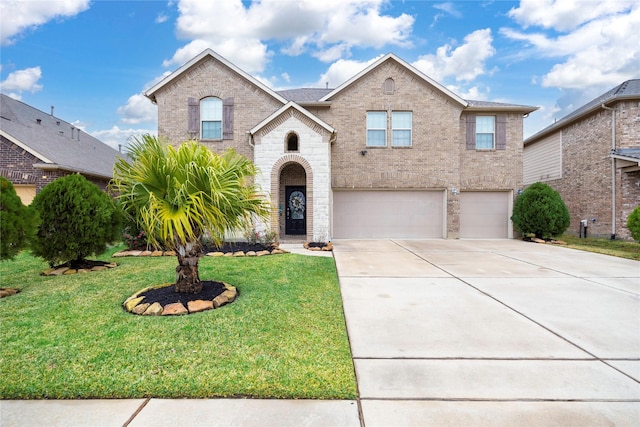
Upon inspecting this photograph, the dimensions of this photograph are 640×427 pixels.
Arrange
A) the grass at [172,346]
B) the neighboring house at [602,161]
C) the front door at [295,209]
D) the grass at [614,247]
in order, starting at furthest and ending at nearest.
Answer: the front door at [295,209] → the neighboring house at [602,161] → the grass at [614,247] → the grass at [172,346]

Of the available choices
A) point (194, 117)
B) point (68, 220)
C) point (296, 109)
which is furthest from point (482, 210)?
point (68, 220)

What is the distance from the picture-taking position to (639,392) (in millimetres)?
2820

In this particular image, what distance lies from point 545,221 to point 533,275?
7587 millimetres

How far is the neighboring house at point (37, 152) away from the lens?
1317 cm

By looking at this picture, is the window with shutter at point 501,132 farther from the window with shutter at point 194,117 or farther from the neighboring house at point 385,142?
the window with shutter at point 194,117

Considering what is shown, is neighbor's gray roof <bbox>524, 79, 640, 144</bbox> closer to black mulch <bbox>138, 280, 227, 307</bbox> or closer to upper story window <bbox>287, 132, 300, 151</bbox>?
upper story window <bbox>287, 132, 300, 151</bbox>

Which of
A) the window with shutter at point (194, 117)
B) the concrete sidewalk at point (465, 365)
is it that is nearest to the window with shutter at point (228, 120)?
the window with shutter at point (194, 117)

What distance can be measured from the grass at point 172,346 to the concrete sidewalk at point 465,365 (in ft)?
0.49

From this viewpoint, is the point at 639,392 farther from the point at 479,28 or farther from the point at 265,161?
the point at 479,28

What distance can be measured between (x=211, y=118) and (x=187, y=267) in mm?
10515

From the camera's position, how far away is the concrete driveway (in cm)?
257

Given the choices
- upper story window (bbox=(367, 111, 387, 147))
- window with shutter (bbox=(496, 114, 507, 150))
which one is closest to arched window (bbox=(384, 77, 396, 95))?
upper story window (bbox=(367, 111, 387, 147))

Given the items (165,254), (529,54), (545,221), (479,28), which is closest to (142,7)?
(165,254)

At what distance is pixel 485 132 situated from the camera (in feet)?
49.4
